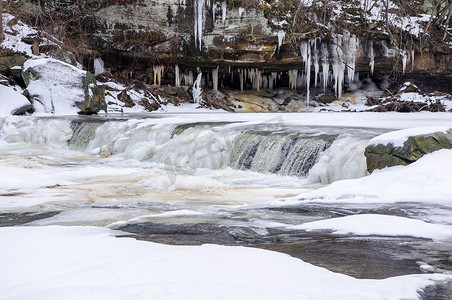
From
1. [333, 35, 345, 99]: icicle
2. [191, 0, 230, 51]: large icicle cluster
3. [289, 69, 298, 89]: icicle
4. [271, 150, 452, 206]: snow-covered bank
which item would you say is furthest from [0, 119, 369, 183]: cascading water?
[289, 69, 298, 89]: icicle

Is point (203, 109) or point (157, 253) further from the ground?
point (157, 253)

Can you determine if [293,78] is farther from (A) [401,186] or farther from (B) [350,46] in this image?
(A) [401,186]

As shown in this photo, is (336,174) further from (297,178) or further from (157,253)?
(157,253)

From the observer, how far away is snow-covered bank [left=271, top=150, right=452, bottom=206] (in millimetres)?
4920

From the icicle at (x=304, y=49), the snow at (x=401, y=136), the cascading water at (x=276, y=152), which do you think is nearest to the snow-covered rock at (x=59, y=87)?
the icicle at (x=304, y=49)

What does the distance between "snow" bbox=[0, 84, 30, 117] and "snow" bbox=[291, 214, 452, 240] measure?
1321cm

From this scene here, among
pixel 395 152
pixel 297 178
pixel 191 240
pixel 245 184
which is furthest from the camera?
pixel 297 178

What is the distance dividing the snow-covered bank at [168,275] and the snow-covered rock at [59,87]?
13.7 meters

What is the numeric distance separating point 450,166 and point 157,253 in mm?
3884

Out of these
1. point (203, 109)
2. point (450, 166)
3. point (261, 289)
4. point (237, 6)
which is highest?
point (237, 6)

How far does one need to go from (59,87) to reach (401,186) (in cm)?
1335

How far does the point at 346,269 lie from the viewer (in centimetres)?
260

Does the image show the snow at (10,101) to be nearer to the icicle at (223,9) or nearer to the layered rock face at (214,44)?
the layered rock face at (214,44)

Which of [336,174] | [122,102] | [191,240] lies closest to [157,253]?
[191,240]
